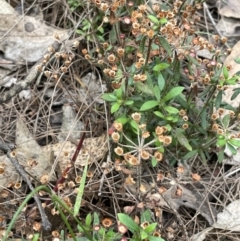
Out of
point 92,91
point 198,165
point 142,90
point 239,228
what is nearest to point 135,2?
point 92,91

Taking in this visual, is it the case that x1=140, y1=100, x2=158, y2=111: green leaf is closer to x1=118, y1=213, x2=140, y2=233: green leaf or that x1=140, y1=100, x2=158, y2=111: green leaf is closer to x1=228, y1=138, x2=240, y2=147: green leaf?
x1=228, y1=138, x2=240, y2=147: green leaf

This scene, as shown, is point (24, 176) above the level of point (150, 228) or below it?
below

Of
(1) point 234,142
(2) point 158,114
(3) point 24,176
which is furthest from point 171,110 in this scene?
(3) point 24,176

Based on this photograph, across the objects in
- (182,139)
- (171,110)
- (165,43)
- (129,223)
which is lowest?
(129,223)

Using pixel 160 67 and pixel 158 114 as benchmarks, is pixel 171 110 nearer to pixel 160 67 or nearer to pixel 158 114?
pixel 158 114

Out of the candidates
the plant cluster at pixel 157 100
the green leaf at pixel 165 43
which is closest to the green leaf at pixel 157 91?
the plant cluster at pixel 157 100

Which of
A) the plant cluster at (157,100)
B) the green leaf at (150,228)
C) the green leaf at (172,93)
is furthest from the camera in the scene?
the green leaf at (172,93)

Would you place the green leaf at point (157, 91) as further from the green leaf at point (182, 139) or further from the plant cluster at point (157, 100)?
the green leaf at point (182, 139)

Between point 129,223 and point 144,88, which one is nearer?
point 129,223

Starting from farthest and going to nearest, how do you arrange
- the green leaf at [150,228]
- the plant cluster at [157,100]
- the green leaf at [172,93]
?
the green leaf at [172,93] < the plant cluster at [157,100] < the green leaf at [150,228]

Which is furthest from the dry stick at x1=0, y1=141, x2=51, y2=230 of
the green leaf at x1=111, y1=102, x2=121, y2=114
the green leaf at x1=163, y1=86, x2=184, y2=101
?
the green leaf at x1=163, y1=86, x2=184, y2=101

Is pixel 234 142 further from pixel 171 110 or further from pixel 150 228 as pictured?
pixel 150 228
